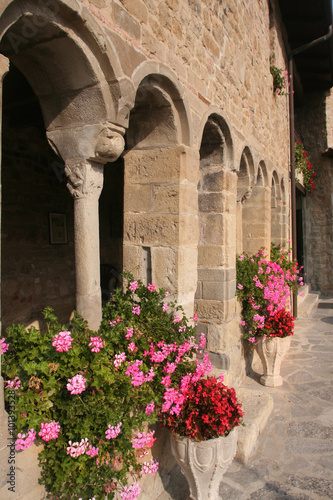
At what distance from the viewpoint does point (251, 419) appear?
3232 mm

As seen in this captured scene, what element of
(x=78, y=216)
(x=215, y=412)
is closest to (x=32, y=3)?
(x=78, y=216)

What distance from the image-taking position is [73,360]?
170 cm

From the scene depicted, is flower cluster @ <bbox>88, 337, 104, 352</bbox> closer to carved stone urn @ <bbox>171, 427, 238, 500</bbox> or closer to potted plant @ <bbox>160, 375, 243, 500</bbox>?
potted plant @ <bbox>160, 375, 243, 500</bbox>

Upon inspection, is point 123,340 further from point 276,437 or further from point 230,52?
point 230,52

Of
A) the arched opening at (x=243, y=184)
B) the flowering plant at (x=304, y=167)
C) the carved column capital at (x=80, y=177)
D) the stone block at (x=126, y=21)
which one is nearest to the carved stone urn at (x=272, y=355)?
the arched opening at (x=243, y=184)

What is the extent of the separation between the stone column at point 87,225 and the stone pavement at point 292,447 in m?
1.31

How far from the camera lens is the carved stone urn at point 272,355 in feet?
14.0

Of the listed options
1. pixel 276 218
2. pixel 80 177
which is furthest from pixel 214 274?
pixel 276 218

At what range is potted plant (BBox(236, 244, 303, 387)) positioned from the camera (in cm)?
427

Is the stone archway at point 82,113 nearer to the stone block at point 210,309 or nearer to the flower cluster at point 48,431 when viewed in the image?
the flower cluster at point 48,431

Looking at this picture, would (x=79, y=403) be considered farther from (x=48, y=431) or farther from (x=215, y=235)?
(x=215, y=235)

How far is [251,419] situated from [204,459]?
1.18 meters

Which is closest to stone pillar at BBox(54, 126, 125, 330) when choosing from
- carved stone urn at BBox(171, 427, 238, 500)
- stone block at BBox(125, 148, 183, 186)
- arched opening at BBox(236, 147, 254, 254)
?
stone block at BBox(125, 148, 183, 186)

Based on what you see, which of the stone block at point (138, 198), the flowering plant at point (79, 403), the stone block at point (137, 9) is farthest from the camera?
the stone block at point (138, 198)
